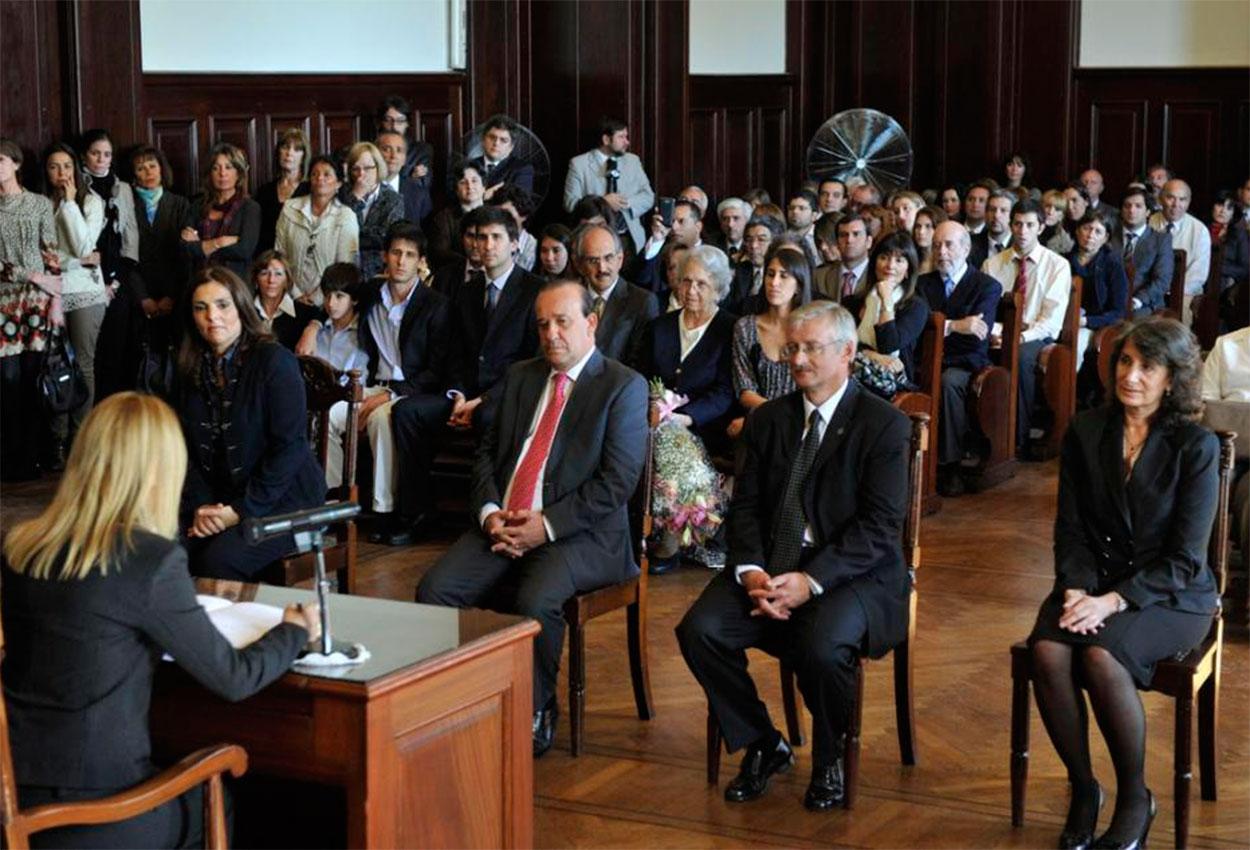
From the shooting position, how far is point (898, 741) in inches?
189

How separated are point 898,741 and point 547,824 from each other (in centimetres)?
105

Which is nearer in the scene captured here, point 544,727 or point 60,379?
point 544,727

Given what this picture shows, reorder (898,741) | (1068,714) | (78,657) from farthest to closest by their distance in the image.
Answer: (898,741)
(1068,714)
(78,657)

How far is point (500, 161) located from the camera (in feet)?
34.4

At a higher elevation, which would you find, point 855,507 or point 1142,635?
point 855,507

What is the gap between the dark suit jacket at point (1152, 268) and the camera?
35.7 feet

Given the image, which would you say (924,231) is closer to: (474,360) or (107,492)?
(474,360)

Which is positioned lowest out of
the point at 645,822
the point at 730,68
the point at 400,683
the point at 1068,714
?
the point at 645,822

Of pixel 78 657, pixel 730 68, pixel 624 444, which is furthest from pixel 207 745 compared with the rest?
pixel 730 68

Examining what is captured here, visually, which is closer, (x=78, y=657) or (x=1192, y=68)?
(x=78, y=657)

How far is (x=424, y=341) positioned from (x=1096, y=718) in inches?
159

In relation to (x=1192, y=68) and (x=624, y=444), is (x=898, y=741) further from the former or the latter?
(x=1192, y=68)

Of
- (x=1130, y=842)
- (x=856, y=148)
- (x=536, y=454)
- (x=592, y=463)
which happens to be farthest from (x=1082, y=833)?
(x=856, y=148)

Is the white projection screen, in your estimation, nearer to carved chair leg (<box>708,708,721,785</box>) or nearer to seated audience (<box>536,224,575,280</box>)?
seated audience (<box>536,224,575,280</box>)
